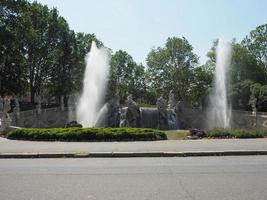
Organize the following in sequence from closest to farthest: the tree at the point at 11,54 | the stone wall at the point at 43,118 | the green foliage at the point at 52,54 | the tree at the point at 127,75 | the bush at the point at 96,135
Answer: the bush at the point at 96,135
the tree at the point at 11,54
the stone wall at the point at 43,118
the green foliage at the point at 52,54
the tree at the point at 127,75

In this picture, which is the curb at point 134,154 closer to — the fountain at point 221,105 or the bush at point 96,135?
the bush at point 96,135

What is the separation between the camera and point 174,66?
7819cm

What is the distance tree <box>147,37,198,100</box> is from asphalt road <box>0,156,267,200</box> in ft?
213

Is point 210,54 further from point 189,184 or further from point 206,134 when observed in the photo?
point 189,184

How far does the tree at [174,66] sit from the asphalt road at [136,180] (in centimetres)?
6481

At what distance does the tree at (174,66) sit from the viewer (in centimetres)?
7756

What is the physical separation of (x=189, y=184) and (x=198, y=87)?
70654 millimetres

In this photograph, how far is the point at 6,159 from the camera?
15.1 meters

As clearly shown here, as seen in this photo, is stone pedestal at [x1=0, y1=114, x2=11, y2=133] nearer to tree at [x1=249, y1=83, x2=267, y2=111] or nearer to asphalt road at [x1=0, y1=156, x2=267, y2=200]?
asphalt road at [x1=0, y1=156, x2=267, y2=200]

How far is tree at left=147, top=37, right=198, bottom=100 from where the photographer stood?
254ft

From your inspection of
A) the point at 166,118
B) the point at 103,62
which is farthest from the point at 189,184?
the point at 103,62

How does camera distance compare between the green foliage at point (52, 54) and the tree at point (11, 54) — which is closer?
the tree at point (11, 54)

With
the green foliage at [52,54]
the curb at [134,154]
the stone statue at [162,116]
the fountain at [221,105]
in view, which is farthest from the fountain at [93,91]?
the curb at [134,154]

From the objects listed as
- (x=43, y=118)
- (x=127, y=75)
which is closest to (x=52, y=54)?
(x=43, y=118)
